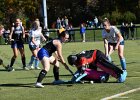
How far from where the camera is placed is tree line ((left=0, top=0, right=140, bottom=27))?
63.8 meters

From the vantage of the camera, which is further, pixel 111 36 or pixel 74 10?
pixel 74 10

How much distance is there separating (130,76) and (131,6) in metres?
55.1

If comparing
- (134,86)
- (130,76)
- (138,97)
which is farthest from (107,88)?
(130,76)

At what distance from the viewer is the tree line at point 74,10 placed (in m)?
63.8

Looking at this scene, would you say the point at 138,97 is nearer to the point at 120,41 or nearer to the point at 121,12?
the point at 120,41

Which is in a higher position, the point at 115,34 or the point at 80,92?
the point at 115,34

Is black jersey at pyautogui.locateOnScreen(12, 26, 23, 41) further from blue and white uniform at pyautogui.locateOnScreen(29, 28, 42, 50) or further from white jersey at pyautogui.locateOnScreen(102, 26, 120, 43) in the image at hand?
white jersey at pyautogui.locateOnScreen(102, 26, 120, 43)

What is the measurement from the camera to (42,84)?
1445 cm

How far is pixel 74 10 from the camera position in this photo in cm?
7331

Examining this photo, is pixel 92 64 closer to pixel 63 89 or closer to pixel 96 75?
pixel 96 75

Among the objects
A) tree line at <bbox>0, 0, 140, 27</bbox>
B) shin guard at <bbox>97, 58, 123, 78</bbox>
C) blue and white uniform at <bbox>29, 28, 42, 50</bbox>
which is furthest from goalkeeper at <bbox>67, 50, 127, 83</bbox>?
tree line at <bbox>0, 0, 140, 27</bbox>

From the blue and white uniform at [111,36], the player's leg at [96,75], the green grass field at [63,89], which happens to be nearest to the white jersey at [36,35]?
the green grass field at [63,89]

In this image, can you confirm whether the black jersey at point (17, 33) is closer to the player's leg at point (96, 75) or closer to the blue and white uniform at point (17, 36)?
the blue and white uniform at point (17, 36)

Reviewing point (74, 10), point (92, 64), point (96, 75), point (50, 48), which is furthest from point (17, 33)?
point (74, 10)
